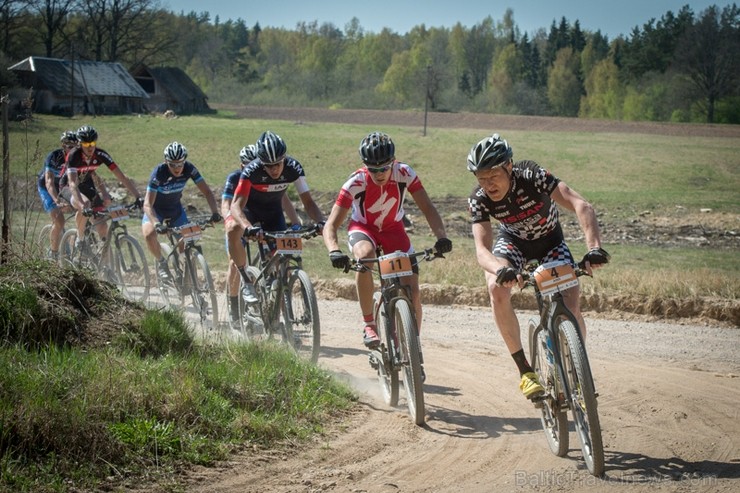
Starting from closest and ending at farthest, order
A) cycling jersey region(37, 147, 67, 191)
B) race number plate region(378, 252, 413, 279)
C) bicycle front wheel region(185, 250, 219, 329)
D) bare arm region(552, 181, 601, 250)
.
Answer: bare arm region(552, 181, 601, 250) < race number plate region(378, 252, 413, 279) < bicycle front wheel region(185, 250, 219, 329) < cycling jersey region(37, 147, 67, 191)

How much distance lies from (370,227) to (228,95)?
8909cm

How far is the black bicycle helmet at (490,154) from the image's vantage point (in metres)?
7.00

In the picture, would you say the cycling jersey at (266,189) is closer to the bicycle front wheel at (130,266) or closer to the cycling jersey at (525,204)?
the cycling jersey at (525,204)

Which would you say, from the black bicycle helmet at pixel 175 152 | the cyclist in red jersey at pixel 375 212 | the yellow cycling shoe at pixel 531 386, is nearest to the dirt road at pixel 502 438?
the yellow cycling shoe at pixel 531 386

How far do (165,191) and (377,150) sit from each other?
597cm

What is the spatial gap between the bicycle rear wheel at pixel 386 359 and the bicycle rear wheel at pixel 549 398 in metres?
1.43

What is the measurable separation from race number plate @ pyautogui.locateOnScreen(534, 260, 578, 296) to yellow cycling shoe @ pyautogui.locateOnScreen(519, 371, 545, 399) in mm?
859

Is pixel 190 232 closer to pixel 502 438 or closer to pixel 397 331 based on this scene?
pixel 397 331

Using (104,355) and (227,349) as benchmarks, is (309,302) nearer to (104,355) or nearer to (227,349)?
(227,349)

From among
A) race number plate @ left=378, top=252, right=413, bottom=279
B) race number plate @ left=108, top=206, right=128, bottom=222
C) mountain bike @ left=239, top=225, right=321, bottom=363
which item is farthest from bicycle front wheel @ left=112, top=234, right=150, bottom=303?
race number plate @ left=378, top=252, right=413, bottom=279

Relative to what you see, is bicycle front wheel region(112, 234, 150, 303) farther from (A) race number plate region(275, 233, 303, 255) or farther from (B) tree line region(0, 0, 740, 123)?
(B) tree line region(0, 0, 740, 123)

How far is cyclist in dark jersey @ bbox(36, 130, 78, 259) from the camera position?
1532 cm

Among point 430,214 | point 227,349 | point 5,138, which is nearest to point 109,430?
point 227,349

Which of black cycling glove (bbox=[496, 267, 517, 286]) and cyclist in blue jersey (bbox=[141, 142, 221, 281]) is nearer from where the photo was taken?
black cycling glove (bbox=[496, 267, 517, 286])
